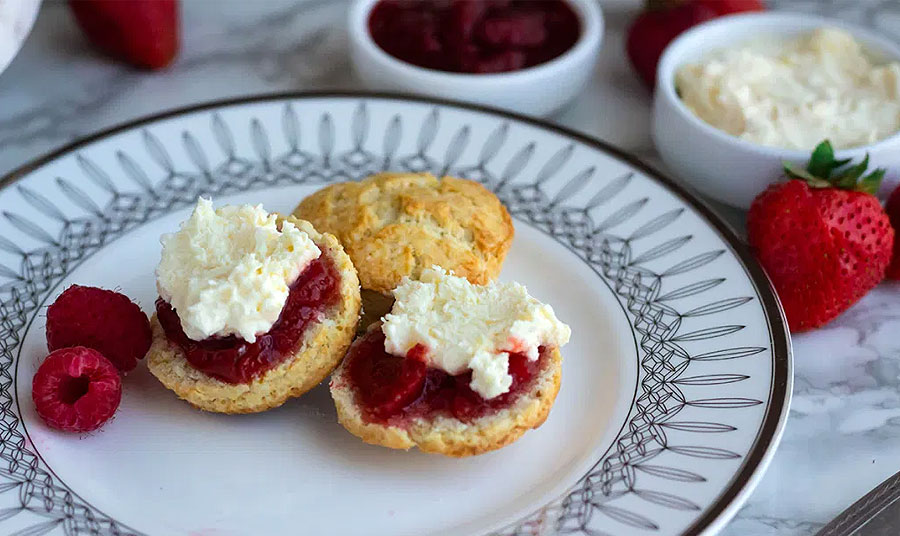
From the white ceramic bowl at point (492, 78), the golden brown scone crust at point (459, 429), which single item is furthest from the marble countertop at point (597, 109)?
the golden brown scone crust at point (459, 429)

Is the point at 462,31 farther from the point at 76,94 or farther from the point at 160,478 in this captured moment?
the point at 160,478

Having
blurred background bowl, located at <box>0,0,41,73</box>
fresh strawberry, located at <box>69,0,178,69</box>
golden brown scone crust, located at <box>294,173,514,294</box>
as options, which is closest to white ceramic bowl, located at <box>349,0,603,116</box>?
golden brown scone crust, located at <box>294,173,514,294</box>

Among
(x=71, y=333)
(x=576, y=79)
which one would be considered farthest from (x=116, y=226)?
(x=576, y=79)

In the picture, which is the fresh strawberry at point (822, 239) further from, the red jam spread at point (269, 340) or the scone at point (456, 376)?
the red jam spread at point (269, 340)

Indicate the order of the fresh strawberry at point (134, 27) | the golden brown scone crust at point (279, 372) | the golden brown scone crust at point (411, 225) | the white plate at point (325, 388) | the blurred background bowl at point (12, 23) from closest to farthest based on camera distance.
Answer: the white plate at point (325, 388) < the golden brown scone crust at point (279, 372) < the golden brown scone crust at point (411, 225) < the blurred background bowl at point (12, 23) < the fresh strawberry at point (134, 27)

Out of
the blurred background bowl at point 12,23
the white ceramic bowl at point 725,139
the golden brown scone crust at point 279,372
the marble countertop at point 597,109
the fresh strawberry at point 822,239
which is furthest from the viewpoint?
the white ceramic bowl at point 725,139
